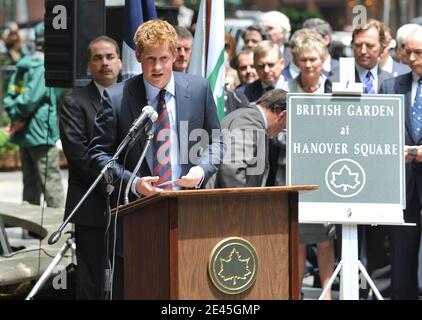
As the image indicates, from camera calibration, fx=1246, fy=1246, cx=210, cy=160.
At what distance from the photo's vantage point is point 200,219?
21.7 feet

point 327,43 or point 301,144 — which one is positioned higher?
point 327,43

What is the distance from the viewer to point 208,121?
7.89 m

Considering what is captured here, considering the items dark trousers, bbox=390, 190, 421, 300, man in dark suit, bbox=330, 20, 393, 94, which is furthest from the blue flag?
dark trousers, bbox=390, 190, 421, 300

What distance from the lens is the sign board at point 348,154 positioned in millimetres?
8758

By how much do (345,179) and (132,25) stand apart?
2.13 metres

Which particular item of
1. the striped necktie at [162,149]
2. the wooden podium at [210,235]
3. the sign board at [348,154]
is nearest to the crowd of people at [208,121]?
the striped necktie at [162,149]

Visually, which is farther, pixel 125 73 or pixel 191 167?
pixel 125 73

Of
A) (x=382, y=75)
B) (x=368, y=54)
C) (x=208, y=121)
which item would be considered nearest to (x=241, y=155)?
(x=208, y=121)

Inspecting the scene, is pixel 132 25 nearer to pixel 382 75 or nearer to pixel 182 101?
pixel 182 101

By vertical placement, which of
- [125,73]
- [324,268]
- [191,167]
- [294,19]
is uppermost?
[294,19]

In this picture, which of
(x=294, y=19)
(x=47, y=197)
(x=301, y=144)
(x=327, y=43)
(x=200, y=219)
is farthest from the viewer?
(x=294, y=19)

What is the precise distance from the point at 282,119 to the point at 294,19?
21.3 m
